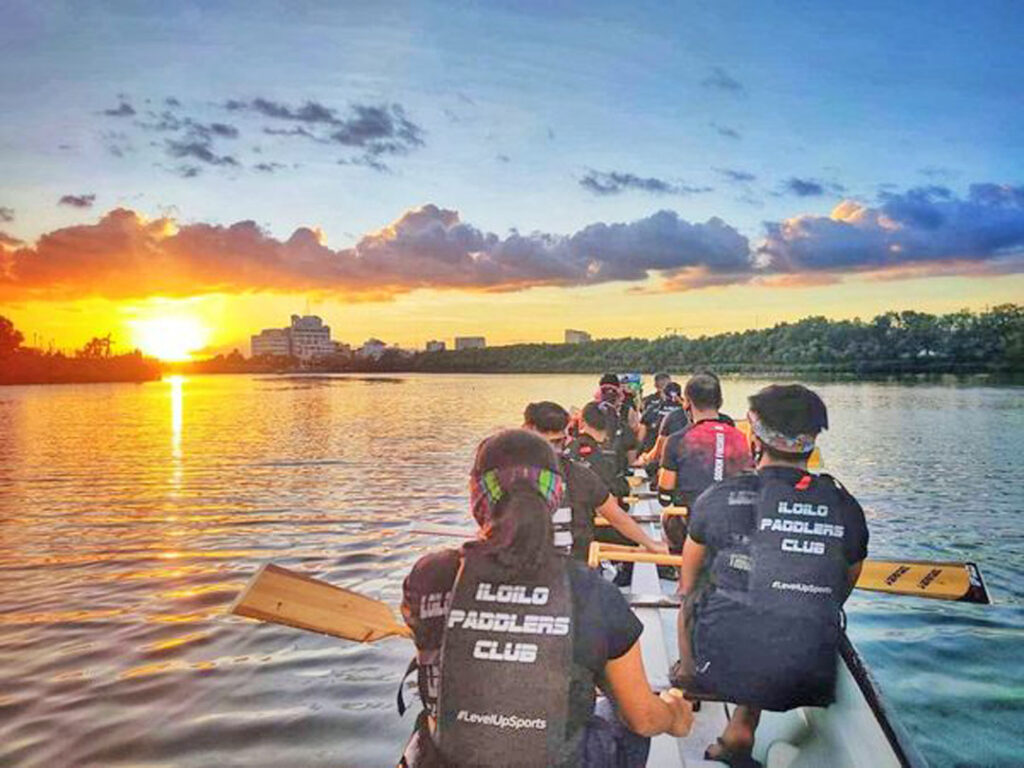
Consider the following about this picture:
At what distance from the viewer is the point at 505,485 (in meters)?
3.04

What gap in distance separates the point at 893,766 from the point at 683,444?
4.44 meters

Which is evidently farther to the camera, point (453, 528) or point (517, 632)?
point (453, 528)

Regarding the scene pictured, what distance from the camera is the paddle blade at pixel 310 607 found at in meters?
3.75

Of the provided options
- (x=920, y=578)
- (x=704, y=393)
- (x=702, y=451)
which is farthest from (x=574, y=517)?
(x=920, y=578)

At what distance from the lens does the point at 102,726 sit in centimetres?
708

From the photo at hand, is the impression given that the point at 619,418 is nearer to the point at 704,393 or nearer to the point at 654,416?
the point at 654,416

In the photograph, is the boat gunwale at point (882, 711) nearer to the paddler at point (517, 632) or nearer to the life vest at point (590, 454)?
the paddler at point (517, 632)

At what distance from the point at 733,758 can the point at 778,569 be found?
4.22 ft

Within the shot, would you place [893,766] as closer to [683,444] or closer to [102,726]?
[683,444]

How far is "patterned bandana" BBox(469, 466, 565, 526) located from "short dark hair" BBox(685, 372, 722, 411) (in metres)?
4.92

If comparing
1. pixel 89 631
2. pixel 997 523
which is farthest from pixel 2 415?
pixel 997 523

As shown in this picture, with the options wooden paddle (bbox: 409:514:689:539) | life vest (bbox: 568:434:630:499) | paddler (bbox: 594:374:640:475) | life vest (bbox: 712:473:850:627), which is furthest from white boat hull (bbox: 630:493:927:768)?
paddler (bbox: 594:374:640:475)

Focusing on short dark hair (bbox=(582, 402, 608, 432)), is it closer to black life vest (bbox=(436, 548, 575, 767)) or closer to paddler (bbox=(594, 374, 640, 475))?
paddler (bbox=(594, 374, 640, 475))

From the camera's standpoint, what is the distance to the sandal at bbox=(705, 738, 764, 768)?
4559 mm
